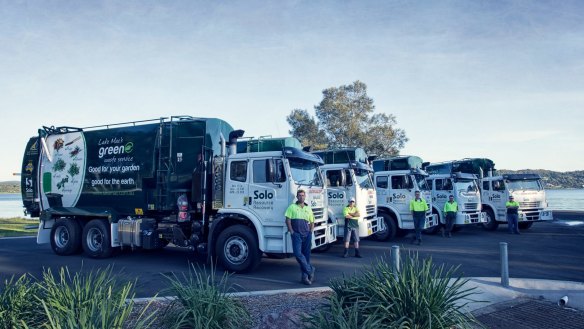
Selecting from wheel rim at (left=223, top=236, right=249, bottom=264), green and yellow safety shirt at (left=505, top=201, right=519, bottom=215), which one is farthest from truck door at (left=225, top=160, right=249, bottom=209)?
green and yellow safety shirt at (left=505, top=201, right=519, bottom=215)

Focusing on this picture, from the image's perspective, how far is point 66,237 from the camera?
11766 millimetres

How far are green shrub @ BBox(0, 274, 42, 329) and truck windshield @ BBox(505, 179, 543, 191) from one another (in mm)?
17898

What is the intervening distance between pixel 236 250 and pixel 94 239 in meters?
4.58

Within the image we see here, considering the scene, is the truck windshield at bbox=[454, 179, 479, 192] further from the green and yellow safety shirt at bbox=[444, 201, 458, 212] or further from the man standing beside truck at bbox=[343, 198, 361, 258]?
the man standing beside truck at bbox=[343, 198, 361, 258]

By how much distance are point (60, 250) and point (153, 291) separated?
5803 mm

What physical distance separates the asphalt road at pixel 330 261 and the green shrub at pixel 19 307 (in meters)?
1.51

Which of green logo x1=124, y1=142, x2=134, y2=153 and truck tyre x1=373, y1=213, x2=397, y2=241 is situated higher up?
green logo x1=124, y1=142, x2=134, y2=153

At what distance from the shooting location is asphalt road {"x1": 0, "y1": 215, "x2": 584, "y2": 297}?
8.46 meters

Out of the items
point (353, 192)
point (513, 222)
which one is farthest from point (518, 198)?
point (353, 192)

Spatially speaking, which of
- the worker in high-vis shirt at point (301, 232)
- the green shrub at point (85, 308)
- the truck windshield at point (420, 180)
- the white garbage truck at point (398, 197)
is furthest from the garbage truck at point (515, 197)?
the green shrub at point (85, 308)

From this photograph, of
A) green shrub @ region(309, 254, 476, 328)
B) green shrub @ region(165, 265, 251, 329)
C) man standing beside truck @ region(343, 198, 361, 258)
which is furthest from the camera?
man standing beside truck @ region(343, 198, 361, 258)

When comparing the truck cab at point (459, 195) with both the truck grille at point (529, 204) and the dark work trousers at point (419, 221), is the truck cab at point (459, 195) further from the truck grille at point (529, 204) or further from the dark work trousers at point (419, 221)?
the dark work trousers at point (419, 221)

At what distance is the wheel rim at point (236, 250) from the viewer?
895 centimetres

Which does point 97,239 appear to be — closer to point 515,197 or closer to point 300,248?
point 300,248
